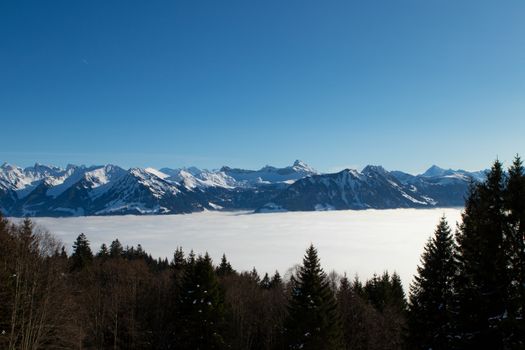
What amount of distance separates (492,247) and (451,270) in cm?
705

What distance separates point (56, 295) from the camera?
30.3m

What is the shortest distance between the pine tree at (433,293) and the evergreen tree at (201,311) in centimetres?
2152

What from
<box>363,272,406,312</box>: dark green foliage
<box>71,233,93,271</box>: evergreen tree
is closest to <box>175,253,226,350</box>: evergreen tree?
<box>363,272,406,312</box>: dark green foliage

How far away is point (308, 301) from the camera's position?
35094 millimetres

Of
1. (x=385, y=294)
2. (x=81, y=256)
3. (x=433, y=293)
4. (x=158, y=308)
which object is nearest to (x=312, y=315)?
(x=433, y=293)

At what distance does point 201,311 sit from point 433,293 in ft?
76.6

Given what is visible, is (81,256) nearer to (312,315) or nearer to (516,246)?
(312,315)

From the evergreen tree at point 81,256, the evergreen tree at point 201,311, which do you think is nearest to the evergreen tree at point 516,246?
the evergreen tree at point 201,311

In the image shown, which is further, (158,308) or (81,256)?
(81,256)

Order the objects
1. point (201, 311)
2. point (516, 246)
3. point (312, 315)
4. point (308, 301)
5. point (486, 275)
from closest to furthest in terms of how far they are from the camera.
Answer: point (516, 246) → point (486, 275) → point (312, 315) → point (308, 301) → point (201, 311)

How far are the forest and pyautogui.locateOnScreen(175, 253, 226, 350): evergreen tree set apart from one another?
96 mm

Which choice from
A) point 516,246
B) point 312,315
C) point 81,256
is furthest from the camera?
point 81,256

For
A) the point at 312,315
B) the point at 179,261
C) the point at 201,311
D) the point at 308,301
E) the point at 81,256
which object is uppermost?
the point at 308,301

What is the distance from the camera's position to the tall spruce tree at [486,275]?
16.4 metres
